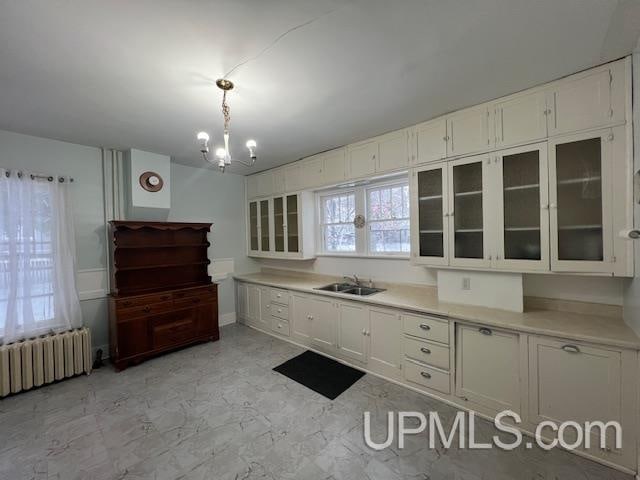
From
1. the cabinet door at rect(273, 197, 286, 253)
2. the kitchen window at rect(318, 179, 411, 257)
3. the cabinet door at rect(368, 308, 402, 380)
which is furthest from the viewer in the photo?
the cabinet door at rect(273, 197, 286, 253)

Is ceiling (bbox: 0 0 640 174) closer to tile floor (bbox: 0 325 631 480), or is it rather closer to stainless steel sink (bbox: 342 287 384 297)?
stainless steel sink (bbox: 342 287 384 297)

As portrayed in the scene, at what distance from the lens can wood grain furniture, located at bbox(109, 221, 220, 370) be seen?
3.06 meters

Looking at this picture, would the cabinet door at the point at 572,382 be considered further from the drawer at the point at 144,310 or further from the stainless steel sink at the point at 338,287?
the drawer at the point at 144,310

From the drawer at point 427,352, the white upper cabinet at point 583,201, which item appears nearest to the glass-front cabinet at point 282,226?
the drawer at point 427,352

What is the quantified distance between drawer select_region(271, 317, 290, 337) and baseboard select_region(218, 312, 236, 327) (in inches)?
40.2

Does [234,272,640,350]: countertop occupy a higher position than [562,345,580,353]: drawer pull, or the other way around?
[234,272,640,350]: countertop

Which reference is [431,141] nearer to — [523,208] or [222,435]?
[523,208]

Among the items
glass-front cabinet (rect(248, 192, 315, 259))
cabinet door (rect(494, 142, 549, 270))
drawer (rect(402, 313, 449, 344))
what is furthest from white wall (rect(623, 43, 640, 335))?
glass-front cabinet (rect(248, 192, 315, 259))

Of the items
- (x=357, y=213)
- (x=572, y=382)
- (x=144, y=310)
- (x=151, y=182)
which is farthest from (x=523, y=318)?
(x=151, y=182)

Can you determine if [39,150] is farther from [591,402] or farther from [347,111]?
[591,402]

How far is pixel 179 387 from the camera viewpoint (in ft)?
8.57

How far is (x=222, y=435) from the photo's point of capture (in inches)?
77.6

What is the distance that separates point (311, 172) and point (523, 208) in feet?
8.21

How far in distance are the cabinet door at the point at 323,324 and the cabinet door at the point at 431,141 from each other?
6.38 feet
